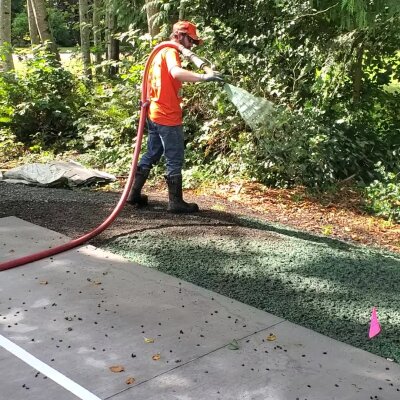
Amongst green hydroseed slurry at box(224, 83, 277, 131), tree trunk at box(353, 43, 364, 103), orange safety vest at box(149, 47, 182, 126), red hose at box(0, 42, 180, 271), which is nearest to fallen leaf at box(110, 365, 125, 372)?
red hose at box(0, 42, 180, 271)

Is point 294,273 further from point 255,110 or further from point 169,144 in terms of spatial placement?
point 255,110

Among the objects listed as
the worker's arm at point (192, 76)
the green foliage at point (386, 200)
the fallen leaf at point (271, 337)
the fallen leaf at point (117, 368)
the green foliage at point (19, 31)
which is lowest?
the fallen leaf at point (271, 337)

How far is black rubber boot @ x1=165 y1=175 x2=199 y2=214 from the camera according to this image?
5.90m

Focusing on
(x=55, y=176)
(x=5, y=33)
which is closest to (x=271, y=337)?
(x=55, y=176)

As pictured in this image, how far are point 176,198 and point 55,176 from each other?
253cm

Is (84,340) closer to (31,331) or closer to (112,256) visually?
(31,331)

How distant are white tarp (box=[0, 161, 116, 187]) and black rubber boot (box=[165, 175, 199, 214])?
2285 millimetres

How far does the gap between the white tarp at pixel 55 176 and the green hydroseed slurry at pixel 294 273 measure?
2796mm

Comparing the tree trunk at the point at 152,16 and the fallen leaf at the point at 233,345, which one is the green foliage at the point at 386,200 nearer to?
the fallen leaf at the point at 233,345

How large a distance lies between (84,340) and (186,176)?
16.6 feet

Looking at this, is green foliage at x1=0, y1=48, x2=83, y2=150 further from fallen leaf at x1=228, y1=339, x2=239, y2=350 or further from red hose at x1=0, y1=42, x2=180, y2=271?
fallen leaf at x1=228, y1=339, x2=239, y2=350

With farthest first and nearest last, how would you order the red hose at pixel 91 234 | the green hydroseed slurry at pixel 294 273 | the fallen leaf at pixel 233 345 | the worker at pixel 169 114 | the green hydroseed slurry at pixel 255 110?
the green hydroseed slurry at pixel 255 110 → the worker at pixel 169 114 → the red hose at pixel 91 234 → the green hydroseed slurry at pixel 294 273 → the fallen leaf at pixel 233 345

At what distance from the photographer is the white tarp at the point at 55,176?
7.71 metres

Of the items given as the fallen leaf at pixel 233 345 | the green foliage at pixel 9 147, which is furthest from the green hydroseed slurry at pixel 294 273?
the green foliage at pixel 9 147
